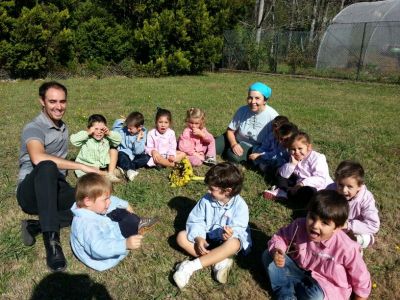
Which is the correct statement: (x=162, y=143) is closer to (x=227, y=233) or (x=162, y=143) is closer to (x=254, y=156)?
(x=254, y=156)

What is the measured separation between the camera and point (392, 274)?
3211mm

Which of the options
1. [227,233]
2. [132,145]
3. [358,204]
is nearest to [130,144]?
[132,145]

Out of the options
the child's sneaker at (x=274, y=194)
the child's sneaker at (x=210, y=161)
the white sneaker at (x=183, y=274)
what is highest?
the white sneaker at (x=183, y=274)

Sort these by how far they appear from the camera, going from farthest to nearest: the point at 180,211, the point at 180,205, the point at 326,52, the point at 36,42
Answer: the point at 326,52 < the point at 36,42 < the point at 180,205 < the point at 180,211

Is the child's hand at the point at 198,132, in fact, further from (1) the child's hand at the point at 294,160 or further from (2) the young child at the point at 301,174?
(1) the child's hand at the point at 294,160

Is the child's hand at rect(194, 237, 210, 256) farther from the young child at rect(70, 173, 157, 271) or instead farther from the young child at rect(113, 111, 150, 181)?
the young child at rect(113, 111, 150, 181)

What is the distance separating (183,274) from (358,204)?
5.63ft

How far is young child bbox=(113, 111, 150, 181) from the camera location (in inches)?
213

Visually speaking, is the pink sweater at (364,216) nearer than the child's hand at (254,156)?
Yes

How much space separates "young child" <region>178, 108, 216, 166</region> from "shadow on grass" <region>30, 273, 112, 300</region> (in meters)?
2.89

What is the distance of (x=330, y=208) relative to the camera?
2617 mm

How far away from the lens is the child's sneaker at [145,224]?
3788 millimetres

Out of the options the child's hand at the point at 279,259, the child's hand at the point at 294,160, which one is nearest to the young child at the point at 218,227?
the child's hand at the point at 279,259

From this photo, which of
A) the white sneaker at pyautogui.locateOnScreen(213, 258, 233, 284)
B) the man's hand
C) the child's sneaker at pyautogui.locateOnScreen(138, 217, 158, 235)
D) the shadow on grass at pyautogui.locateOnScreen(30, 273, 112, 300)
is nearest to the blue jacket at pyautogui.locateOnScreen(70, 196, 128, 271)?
the shadow on grass at pyautogui.locateOnScreen(30, 273, 112, 300)
